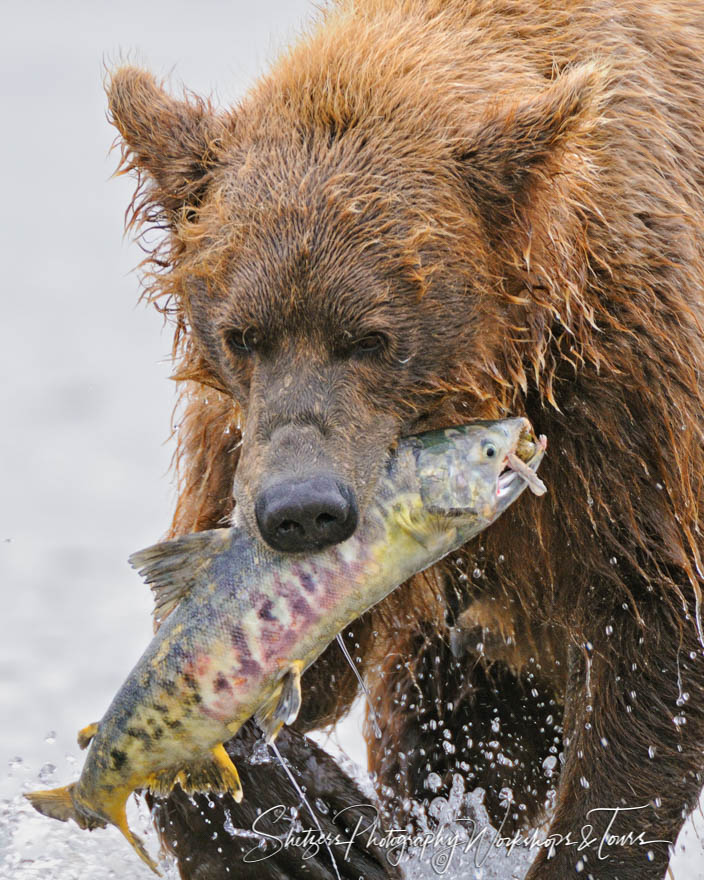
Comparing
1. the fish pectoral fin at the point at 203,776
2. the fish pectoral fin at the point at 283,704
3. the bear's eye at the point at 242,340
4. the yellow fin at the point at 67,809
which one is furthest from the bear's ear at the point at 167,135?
→ the yellow fin at the point at 67,809

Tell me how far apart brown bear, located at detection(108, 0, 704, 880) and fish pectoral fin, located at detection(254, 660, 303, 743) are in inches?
14.0

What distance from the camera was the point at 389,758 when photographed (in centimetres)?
663

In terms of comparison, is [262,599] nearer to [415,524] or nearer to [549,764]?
[415,524]

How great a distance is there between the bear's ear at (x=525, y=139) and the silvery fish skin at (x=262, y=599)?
0.80 metres

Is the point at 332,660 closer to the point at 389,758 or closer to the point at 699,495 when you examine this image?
the point at 389,758

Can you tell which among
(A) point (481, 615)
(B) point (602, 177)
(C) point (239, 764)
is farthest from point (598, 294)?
(C) point (239, 764)

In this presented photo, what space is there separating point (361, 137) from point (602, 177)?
30.3 inches

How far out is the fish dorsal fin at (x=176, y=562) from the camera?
Answer: 4.34m

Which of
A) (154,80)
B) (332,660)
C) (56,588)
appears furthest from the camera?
(56,588)

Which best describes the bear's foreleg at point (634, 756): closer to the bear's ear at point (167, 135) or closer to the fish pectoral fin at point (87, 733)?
the fish pectoral fin at point (87, 733)

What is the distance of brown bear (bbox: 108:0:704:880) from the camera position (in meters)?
4.43

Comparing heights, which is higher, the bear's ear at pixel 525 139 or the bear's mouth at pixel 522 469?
the bear's ear at pixel 525 139

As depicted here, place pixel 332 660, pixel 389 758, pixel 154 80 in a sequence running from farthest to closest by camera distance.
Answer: pixel 389 758 < pixel 332 660 < pixel 154 80

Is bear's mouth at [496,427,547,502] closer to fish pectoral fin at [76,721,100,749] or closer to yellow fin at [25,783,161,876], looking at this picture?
fish pectoral fin at [76,721,100,749]
